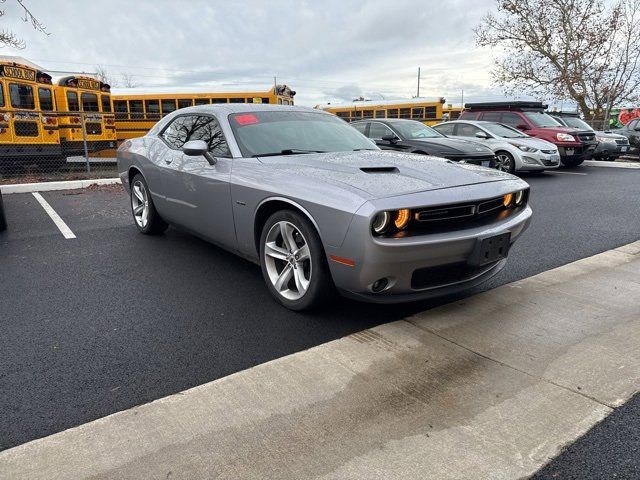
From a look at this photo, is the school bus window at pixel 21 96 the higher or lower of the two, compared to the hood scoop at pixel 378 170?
higher

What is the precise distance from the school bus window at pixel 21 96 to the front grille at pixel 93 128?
6.39ft

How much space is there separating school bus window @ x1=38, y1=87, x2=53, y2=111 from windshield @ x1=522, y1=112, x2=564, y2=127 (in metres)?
13.5

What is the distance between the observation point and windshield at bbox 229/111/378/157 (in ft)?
12.8

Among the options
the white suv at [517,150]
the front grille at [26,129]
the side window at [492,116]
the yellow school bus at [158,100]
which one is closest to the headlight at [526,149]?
the white suv at [517,150]

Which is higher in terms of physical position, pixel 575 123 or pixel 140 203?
pixel 575 123

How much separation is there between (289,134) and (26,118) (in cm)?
1165

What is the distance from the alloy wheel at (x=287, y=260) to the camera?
324 cm

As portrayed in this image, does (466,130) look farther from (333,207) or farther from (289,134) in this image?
(333,207)

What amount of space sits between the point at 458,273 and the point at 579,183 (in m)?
8.84

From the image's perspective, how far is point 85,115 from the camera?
14.8 meters

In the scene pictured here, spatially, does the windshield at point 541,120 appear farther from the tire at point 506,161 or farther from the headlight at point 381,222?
the headlight at point 381,222

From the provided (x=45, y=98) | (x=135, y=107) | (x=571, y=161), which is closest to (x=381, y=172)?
(x=571, y=161)

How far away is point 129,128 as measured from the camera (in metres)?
17.8

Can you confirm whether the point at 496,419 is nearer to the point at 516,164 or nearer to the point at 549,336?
the point at 549,336
